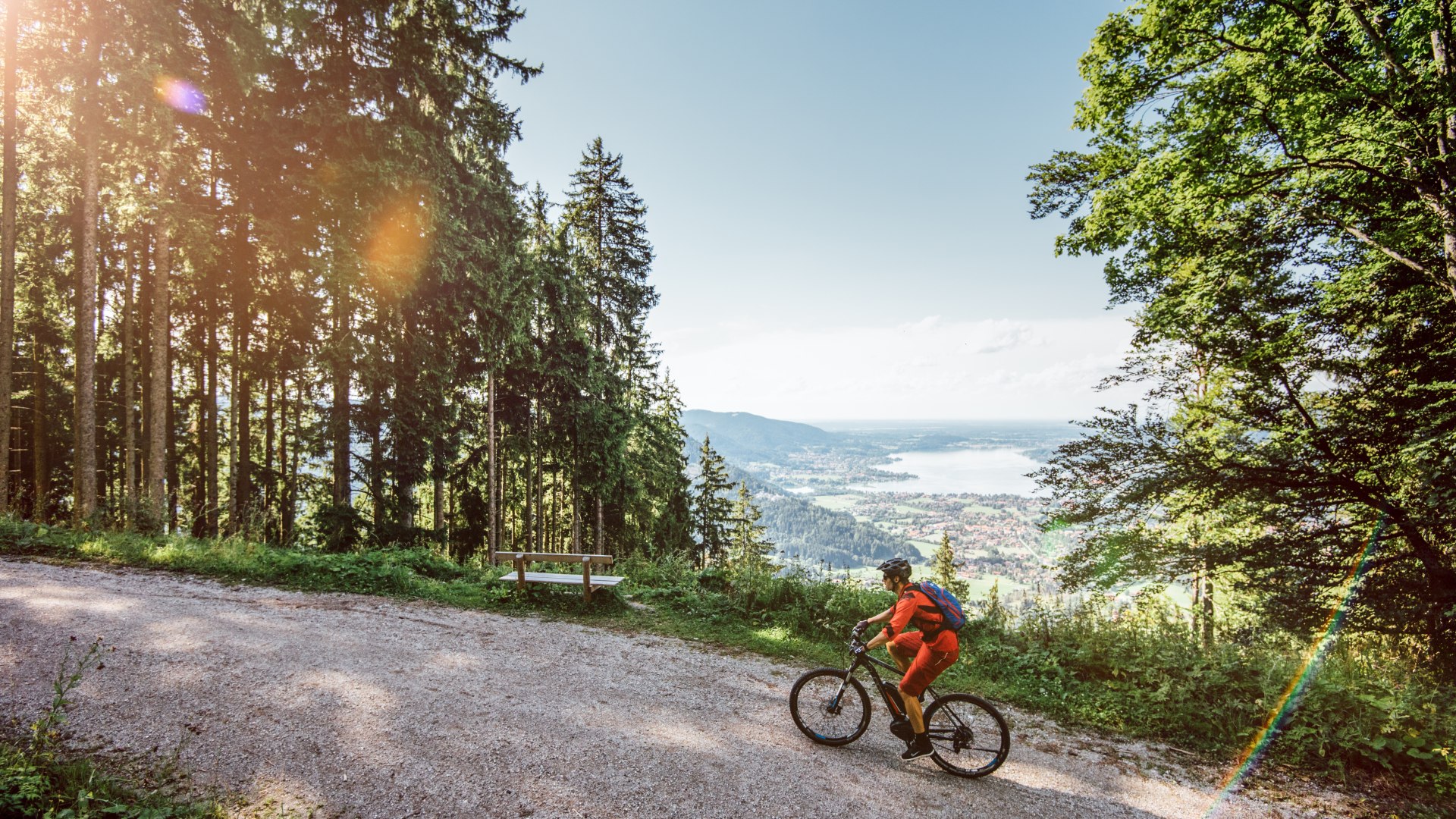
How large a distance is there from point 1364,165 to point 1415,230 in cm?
99

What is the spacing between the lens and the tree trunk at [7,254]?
38.1ft

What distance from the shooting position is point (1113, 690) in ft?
21.5

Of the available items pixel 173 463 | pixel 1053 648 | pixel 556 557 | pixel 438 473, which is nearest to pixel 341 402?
pixel 438 473

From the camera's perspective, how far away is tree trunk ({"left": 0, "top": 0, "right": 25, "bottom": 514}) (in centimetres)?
1162

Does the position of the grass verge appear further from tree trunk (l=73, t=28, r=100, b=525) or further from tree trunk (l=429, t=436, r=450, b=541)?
tree trunk (l=429, t=436, r=450, b=541)

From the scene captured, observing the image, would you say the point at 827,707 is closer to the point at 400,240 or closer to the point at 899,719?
the point at 899,719

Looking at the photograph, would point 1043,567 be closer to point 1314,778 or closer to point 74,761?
point 1314,778

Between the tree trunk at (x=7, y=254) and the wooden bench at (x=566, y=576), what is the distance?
12.4 metres

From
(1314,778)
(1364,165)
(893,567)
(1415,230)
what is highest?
(1364,165)

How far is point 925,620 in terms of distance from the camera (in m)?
4.86

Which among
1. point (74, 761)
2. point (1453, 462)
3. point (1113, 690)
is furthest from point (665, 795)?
point (1453, 462)

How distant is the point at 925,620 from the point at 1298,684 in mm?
4775

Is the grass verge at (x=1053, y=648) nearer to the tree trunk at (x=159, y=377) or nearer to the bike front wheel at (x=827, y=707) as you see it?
the bike front wheel at (x=827, y=707)

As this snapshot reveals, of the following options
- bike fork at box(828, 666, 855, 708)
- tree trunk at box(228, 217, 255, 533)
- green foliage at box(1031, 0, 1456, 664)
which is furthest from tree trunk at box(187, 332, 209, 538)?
green foliage at box(1031, 0, 1456, 664)
